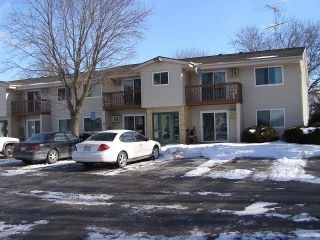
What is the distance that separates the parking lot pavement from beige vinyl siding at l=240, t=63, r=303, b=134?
11.3 m

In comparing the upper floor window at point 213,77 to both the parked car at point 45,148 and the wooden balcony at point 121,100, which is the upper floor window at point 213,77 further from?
the parked car at point 45,148

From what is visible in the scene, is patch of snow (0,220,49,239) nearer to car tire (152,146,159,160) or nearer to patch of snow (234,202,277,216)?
patch of snow (234,202,277,216)

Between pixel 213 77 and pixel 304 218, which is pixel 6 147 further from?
pixel 304 218

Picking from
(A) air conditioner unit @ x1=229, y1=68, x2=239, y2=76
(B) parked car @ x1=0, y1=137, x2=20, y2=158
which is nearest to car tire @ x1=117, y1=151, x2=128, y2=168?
(B) parked car @ x1=0, y1=137, x2=20, y2=158

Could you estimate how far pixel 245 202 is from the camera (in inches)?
402

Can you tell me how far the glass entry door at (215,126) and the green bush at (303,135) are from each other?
181 inches

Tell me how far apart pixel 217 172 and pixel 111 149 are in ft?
14.2

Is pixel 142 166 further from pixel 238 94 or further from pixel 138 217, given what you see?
pixel 238 94

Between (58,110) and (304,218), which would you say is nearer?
(304,218)

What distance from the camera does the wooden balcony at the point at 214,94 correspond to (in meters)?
28.6

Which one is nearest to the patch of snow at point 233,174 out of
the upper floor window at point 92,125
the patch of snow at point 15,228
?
the patch of snow at point 15,228

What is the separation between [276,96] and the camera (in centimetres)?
2842

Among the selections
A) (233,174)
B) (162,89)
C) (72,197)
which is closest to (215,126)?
(162,89)

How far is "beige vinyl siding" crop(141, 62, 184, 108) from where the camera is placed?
29594 mm
